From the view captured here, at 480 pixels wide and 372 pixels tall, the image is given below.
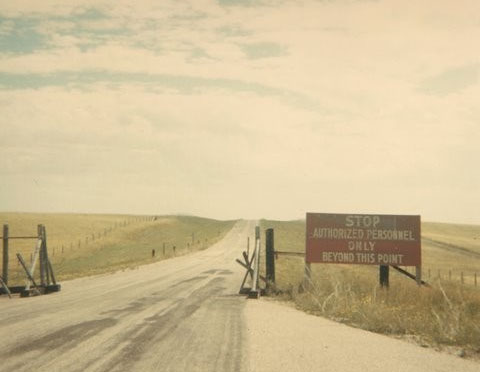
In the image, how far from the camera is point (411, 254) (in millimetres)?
16469

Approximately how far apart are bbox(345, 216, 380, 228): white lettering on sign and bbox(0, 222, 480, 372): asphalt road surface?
4188 mm

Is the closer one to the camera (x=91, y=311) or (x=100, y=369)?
(x=100, y=369)

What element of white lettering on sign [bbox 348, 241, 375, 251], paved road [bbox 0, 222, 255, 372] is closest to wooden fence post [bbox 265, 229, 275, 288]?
paved road [bbox 0, 222, 255, 372]

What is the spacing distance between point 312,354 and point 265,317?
12.3ft

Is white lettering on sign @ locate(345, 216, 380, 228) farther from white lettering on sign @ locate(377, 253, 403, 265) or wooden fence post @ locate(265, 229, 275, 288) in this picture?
wooden fence post @ locate(265, 229, 275, 288)

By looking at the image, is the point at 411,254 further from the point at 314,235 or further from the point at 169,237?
the point at 169,237

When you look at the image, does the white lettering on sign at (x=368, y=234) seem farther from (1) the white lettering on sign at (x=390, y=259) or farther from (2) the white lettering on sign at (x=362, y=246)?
(1) the white lettering on sign at (x=390, y=259)

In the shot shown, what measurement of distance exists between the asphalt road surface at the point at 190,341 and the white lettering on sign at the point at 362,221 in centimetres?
419

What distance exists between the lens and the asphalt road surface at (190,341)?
24.6 ft

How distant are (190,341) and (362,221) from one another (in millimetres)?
9397

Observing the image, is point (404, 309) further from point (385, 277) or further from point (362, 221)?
point (362, 221)

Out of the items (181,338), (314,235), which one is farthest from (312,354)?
(314,235)

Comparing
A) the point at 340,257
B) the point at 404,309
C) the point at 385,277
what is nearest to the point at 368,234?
the point at 340,257

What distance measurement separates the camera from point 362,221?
16.8 m
